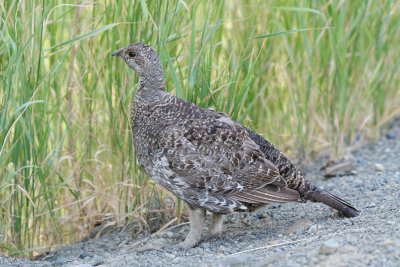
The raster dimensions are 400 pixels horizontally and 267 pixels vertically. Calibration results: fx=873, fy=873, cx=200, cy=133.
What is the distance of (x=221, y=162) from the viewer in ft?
17.9

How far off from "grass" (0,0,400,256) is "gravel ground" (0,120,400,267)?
11.4 inches

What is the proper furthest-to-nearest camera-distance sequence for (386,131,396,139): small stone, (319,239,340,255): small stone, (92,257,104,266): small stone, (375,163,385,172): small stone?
(386,131,396,139): small stone, (375,163,385,172): small stone, (92,257,104,266): small stone, (319,239,340,255): small stone

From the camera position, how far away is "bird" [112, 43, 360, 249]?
542 cm

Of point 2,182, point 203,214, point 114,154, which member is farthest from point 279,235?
→ point 2,182

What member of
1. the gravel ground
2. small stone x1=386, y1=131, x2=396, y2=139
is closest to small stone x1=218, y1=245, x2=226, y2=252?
the gravel ground

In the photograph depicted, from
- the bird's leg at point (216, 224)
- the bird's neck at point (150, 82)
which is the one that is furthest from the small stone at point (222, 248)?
the bird's neck at point (150, 82)

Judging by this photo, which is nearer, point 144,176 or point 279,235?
point 279,235

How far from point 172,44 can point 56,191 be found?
131cm

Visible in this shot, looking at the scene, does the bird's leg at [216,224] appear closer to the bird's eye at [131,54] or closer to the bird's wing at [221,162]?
the bird's wing at [221,162]

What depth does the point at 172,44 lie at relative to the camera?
19.9 feet

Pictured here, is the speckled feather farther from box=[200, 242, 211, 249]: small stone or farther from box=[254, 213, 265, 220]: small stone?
box=[254, 213, 265, 220]: small stone

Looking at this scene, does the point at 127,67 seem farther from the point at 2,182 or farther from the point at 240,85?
the point at 2,182

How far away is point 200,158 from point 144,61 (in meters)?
0.76

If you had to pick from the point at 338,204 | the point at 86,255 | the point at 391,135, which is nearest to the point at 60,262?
the point at 86,255
